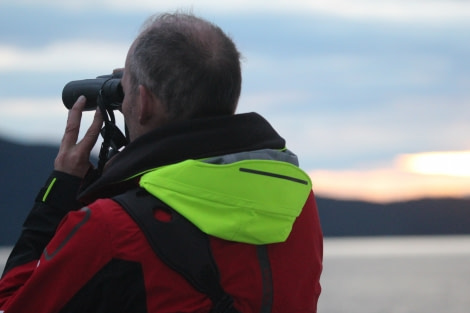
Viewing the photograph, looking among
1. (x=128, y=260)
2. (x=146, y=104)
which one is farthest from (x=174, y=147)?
(x=128, y=260)

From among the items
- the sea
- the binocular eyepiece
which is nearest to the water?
the sea

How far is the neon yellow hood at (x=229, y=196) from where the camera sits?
2.15m

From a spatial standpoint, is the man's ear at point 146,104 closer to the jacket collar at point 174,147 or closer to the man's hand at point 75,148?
the jacket collar at point 174,147

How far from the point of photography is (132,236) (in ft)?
6.95

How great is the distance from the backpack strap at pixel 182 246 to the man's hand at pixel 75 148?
0.24 m

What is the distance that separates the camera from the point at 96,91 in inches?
97.9

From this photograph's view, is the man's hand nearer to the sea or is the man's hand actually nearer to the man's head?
the man's head

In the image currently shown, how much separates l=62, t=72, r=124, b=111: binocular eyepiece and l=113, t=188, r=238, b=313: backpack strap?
1.17 ft

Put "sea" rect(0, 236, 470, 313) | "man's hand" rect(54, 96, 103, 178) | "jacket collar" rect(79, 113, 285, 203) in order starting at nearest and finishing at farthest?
1. "jacket collar" rect(79, 113, 285, 203)
2. "man's hand" rect(54, 96, 103, 178)
3. "sea" rect(0, 236, 470, 313)

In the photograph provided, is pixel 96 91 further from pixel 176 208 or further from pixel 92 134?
pixel 176 208

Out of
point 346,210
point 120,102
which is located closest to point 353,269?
point 346,210

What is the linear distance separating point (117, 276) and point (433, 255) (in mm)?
108581

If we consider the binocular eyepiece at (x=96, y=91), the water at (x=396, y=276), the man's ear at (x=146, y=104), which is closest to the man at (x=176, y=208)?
the man's ear at (x=146, y=104)

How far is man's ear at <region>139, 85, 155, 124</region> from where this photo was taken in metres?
2.25
